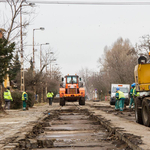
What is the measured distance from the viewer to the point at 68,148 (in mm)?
9031

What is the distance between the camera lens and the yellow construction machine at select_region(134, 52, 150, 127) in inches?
564

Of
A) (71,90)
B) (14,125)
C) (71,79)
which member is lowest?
(14,125)

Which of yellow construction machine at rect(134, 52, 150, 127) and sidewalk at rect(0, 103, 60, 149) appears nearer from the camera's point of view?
sidewalk at rect(0, 103, 60, 149)

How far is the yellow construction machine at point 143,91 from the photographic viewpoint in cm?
1434

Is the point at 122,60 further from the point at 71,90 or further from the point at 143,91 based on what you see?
the point at 143,91

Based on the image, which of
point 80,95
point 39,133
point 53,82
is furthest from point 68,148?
point 53,82

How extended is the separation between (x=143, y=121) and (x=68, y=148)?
6.49 m

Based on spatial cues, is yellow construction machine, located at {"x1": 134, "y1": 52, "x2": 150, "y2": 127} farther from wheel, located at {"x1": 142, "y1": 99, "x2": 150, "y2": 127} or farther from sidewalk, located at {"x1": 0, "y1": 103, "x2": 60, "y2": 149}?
sidewalk, located at {"x1": 0, "y1": 103, "x2": 60, "y2": 149}

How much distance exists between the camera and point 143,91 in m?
14.7

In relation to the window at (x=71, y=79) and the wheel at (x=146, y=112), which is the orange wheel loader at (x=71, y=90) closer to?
the window at (x=71, y=79)

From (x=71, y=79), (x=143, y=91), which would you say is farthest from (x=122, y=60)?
(x=143, y=91)

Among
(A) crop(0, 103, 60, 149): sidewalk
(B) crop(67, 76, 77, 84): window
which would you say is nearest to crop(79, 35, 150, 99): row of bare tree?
(B) crop(67, 76, 77, 84): window

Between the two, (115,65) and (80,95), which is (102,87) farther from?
(80,95)

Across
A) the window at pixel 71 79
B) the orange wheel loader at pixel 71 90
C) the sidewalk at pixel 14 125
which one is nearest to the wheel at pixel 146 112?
the sidewalk at pixel 14 125
